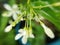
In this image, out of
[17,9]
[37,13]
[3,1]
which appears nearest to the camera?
[37,13]

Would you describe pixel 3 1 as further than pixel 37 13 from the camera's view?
Yes

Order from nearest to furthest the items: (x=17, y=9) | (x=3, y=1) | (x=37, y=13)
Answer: (x=37, y=13) < (x=17, y=9) < (x=3, y=1)

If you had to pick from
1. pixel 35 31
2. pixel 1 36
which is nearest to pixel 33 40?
pixel 35 31

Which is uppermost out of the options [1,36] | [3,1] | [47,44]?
[3,1]

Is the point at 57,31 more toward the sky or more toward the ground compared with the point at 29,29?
more toward the ground

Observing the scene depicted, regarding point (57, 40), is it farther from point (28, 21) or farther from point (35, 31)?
point (28, 21)

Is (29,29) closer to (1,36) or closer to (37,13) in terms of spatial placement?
(37,13)

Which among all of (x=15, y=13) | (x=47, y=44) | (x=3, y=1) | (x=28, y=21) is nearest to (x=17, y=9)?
(x=15, y=13)

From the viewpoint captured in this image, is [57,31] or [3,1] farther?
[57,31]

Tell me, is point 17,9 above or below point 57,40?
above
